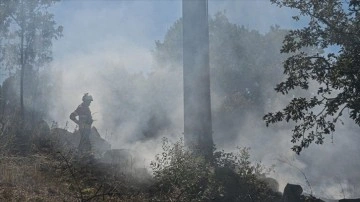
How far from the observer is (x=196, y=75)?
40.4 feet

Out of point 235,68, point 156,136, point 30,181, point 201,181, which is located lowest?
point 30,181

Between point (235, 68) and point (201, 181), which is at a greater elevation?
point (235, 68)

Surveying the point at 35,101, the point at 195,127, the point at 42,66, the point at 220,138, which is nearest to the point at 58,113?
the point at 35,101

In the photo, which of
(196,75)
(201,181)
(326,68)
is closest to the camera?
(326,68)

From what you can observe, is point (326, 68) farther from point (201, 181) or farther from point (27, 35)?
point (27, 35)

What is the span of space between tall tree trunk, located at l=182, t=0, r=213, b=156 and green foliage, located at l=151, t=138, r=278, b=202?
6.45 feet

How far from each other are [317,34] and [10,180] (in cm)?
558

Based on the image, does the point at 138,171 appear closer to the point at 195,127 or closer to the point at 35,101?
the point at 195,127

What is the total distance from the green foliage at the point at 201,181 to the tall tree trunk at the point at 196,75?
197 cm

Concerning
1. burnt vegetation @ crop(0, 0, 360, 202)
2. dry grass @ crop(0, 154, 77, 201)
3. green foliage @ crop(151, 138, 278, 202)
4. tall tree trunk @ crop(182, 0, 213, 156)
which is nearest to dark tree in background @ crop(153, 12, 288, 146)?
burnt vegetation @ crop(0, 0, 360, 202)

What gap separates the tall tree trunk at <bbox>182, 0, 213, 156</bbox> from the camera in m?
12.0

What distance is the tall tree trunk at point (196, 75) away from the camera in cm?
1195

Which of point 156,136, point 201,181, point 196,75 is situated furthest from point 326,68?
point 156,136

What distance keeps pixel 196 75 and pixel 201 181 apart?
4.48 metres
